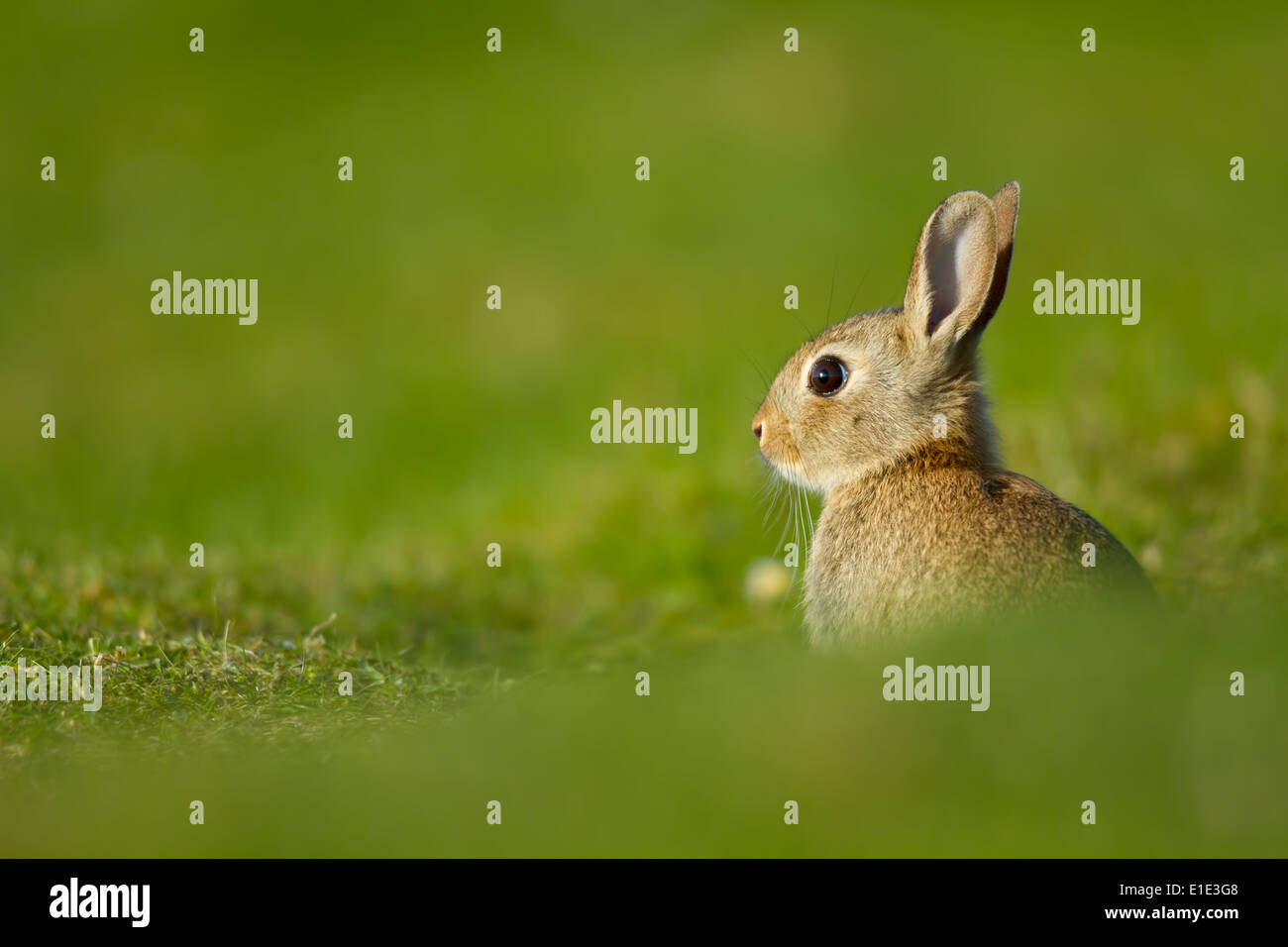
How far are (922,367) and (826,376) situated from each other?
61cm

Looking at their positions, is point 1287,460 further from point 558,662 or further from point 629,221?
point 629,221

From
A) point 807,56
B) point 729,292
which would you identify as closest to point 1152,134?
point 807,56

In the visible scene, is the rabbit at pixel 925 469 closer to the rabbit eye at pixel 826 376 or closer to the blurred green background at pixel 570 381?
the rabbit eye at pixel 826 376

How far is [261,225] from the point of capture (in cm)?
2533

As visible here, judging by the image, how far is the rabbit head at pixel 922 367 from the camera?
8.03 metres

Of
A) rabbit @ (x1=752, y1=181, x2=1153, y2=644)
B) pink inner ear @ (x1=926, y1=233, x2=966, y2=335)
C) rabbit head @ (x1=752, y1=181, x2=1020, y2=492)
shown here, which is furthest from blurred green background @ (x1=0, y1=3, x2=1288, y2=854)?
pink inner ear @ (x1=926, y1=233, x2=966, y2=335)

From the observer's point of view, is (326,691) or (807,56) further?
(807,56)

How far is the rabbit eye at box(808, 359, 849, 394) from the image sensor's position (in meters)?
8.48

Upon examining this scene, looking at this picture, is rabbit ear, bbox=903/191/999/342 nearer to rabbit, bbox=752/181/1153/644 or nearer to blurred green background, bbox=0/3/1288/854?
rabbit, bbox=752/181/1153/644

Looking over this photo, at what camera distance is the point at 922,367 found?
819cm

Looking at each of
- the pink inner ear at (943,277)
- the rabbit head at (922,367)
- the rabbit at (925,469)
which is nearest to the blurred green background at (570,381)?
the rabbit at (925,469)

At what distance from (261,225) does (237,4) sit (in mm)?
9901

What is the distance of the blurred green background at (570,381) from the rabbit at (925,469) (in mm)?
590

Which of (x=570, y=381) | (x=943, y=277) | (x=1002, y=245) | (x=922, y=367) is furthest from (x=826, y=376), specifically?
(x=570, y=381)
